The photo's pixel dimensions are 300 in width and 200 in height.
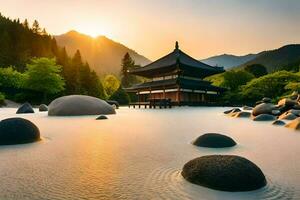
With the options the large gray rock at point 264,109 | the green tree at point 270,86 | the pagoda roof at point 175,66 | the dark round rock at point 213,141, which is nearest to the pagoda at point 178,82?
the pagoda roof at point 175,66

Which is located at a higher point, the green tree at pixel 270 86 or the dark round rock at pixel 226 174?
the green tree at pixel 270 86

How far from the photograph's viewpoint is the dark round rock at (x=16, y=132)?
6.37 meters

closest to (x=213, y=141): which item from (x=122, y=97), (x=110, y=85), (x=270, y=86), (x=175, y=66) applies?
(x=175, y=66)

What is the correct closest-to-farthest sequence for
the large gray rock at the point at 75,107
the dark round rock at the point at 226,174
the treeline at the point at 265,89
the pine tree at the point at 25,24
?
the dark round rock at the point at 226,174, the large gray rock at the point at 75,107, the treeline at the point at 265,89, the pine tree at the point at 25,24

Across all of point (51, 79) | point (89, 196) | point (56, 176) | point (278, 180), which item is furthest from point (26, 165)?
point (51, 79)

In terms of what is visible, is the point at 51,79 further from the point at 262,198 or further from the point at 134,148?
the point at 262,198

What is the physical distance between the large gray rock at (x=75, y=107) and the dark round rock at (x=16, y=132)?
387 inches

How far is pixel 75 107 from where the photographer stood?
Answer: 1659 cm

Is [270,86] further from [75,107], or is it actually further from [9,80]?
[9,80]

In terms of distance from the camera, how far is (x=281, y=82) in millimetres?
37750

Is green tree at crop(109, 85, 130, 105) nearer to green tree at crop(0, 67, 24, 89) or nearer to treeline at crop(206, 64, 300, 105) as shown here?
treeline at crop(206, 64, 300, 105)

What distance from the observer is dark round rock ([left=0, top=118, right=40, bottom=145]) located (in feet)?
20.9

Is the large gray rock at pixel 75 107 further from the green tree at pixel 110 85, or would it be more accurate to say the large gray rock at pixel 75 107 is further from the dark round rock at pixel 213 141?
the green tree at pixel 110 85

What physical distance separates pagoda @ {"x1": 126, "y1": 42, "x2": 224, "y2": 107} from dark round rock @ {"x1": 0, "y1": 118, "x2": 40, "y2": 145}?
26561 millimetres
